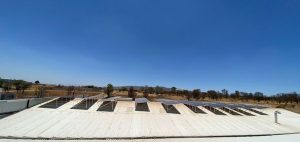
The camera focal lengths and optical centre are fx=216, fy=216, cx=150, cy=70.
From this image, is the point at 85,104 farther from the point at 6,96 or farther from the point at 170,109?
the point at 170,109

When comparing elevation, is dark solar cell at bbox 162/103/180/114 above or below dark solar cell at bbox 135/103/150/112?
below

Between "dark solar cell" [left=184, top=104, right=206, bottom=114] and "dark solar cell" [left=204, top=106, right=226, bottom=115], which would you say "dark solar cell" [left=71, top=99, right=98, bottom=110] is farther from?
"dark solar cell" [left=204, top=106, right=226, bottom=115]

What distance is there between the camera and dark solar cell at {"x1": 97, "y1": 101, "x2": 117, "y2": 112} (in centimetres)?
2414

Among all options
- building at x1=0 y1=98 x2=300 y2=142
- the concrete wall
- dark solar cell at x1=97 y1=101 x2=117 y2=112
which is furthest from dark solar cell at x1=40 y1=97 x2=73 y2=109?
dark solar cell at x1=97 y1=101 x2=117 y2=112

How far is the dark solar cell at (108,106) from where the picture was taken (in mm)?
24141

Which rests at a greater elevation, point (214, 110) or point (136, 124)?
point (214, 110)

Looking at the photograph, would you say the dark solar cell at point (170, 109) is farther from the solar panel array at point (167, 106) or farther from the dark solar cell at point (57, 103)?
the dark solar cell at point (57, 103)

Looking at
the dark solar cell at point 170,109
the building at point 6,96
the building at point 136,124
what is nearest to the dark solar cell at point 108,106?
the building at point 136,124

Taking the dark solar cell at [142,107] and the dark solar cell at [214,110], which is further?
the dark solar cell at [214,110]

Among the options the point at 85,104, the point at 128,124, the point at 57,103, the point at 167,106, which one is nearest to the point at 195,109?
the point at 167,106

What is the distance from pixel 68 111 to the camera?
74.5 feet

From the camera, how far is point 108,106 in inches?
1005

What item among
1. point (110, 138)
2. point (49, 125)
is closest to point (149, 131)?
point (110, 138)

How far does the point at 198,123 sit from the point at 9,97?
20.7m
